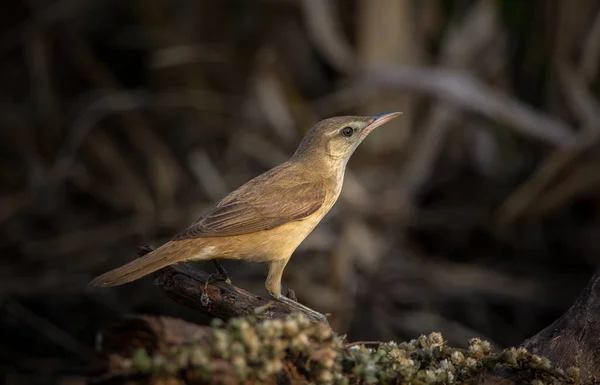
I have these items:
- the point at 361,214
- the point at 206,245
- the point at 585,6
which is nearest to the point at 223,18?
the point at 361,214

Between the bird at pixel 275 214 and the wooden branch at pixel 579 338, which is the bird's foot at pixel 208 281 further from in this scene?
the wooden branch at pixel 579 338

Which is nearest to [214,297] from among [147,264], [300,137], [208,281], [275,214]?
[208,281]

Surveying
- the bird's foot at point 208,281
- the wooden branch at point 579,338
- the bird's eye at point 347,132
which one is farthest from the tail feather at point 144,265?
the wooden branch at point 579,338

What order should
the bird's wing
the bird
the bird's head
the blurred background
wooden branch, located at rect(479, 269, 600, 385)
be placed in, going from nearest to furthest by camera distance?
wooden branch, located at rect(479, 269, 600, 385) → the bird → the bird's wing → the bird's head → the blurred background

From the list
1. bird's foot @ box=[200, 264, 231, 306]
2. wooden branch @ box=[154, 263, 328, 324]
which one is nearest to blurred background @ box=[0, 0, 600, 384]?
wooden branch @ box=[154, 263, 328, 324]

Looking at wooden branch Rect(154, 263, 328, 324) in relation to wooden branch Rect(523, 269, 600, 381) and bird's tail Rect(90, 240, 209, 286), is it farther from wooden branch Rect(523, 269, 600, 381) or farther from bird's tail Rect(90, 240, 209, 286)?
wooden branch Rect(523, 269, 600, 381)

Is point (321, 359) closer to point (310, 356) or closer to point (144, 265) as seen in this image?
point (310, 356)

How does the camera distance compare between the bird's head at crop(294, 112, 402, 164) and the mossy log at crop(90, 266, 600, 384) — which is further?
the bird's head at crop(294, 112, 402, 164)
